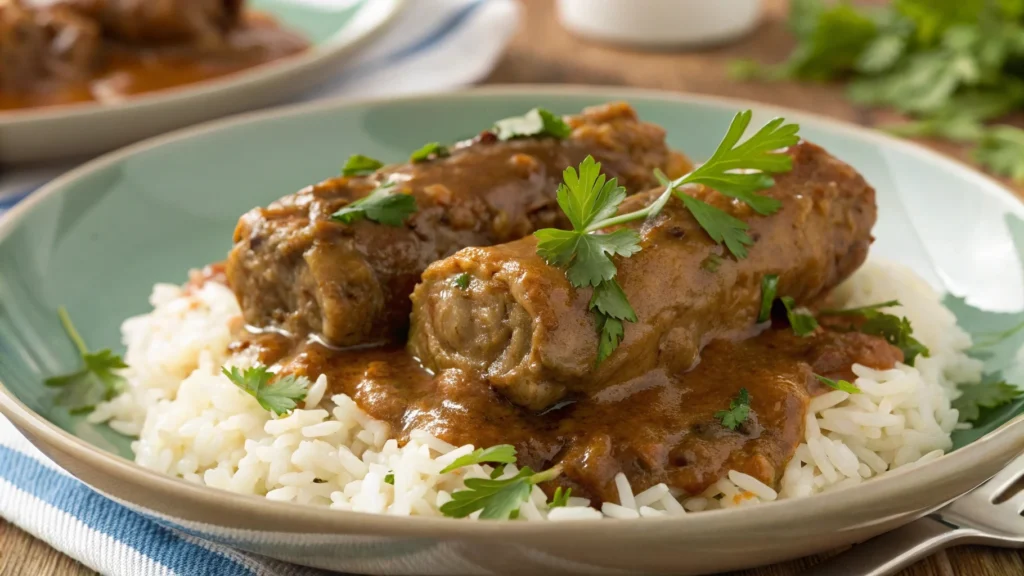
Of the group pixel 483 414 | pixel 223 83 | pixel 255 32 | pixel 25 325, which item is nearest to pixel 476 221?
pixel 483 414

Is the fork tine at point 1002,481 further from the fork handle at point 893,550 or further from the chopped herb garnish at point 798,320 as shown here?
the chopped herb garnish at point 798,320

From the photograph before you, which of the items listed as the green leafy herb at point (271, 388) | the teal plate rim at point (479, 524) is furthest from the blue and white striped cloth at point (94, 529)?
the green leafy herb at point (271, 388)

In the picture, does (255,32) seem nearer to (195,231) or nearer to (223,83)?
(223,83)

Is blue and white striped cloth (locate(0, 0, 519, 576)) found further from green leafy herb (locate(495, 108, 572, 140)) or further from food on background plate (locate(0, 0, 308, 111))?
food on background plate (locate(0, 0, 308, 111))

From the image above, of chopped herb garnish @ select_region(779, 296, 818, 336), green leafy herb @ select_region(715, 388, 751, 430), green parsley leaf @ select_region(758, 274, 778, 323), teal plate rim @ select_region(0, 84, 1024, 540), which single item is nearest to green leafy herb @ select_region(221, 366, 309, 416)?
teal plate rim @ select_region(0, 84, 1024, 540)

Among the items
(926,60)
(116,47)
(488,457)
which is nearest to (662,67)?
(926,60)

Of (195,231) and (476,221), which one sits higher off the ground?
(476,221)
